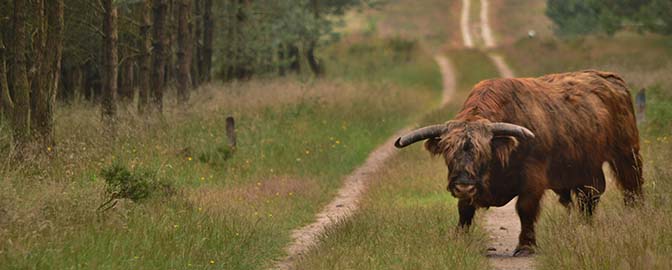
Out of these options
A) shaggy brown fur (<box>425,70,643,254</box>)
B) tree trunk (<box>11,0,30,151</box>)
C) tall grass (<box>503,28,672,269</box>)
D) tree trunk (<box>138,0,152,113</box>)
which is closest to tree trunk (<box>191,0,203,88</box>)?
tree trunk (<box>138,0,152,113</box>)

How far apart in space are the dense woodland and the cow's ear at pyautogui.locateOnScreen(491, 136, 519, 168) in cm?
592

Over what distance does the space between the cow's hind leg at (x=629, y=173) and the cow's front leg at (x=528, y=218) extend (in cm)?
180

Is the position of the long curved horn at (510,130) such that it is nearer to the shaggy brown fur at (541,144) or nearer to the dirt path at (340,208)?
the shaggy brown fur at (541,144)

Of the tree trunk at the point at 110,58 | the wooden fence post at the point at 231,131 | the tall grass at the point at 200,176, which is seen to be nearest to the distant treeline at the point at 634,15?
the tall grass at the point at 200,176

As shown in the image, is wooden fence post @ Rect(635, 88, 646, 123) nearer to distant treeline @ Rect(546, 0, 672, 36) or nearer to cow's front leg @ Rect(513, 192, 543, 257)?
distant treeline @ Rect(546, 0, 672, 36)

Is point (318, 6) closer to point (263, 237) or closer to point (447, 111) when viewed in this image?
point (447, 111)

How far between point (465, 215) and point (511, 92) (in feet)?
4.49

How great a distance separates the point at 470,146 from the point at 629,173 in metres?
2.99

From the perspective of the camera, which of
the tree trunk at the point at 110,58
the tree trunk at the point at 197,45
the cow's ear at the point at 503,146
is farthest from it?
the tree trunk at the point at 197,45

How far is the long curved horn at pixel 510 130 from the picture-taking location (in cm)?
1040

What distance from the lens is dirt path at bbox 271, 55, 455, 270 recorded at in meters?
11.5

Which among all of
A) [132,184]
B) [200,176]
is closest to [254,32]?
[200,176]

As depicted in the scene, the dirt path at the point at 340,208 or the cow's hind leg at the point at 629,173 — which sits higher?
the cow's hind leg at the point at 629,173

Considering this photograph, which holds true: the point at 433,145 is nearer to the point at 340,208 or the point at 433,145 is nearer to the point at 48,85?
the point at 340,208
